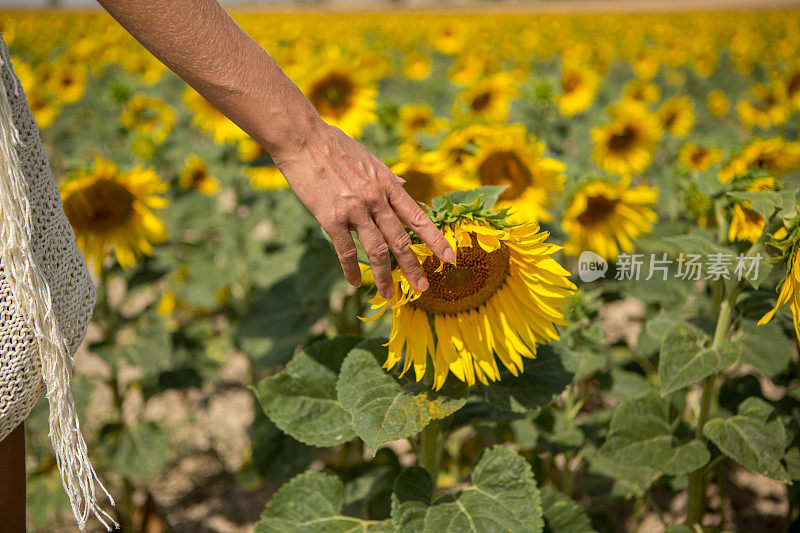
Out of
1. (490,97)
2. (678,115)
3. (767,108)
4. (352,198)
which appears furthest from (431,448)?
(767,108)

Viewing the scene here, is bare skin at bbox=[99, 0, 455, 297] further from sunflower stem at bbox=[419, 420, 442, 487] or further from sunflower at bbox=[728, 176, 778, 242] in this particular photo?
sunflower at bbox=[728, 176, 778, 242]

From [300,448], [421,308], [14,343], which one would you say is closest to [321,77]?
[300,448]

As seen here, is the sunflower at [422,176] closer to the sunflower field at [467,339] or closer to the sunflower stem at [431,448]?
the sunflower field at [467,339]

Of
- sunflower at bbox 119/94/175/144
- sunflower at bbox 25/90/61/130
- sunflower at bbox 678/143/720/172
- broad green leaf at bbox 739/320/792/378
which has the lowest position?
broad green leaf at bbox 739/320/792/378

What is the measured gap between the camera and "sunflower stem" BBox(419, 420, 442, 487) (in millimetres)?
1228

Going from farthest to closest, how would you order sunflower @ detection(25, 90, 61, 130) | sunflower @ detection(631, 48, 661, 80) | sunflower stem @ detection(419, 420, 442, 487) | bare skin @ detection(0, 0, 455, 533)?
1. sunflower @ detection(631, 48, 661, 80)
2. sunflower @ detection(25, 90, 61, 130)
3. sunflower stem @ detection(419, 420, 442, 487)
4. bare skin @ detection(0, 0, 455, 533)

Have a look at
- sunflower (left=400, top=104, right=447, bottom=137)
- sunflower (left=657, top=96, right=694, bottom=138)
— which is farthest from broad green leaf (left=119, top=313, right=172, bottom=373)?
sunflower (left=657, top=96, right=694, bottom=138)

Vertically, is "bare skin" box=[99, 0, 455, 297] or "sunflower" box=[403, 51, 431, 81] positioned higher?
"sunflower" box=[403, 51, 431, 81]

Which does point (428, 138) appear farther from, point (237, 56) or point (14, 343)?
point (14, 343)

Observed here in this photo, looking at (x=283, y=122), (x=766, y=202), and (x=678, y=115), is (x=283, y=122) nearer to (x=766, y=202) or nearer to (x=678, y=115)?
(x=766, y=202)

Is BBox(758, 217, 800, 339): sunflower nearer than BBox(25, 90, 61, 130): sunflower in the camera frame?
Yes

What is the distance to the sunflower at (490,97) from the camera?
2.81m

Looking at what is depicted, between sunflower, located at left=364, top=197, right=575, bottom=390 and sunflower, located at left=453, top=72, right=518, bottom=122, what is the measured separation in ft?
6.06

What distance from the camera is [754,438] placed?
1325mm
